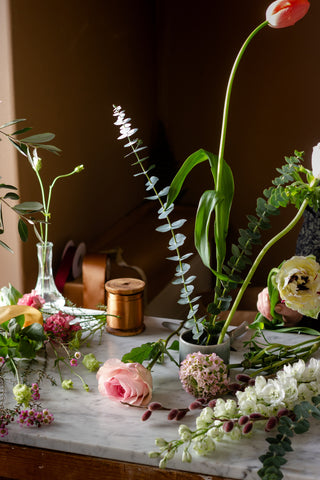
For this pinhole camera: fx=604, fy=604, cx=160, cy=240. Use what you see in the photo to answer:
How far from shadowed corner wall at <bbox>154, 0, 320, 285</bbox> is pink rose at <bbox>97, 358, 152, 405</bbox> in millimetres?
2851

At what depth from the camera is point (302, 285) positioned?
1.13 m

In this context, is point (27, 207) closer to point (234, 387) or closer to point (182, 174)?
point (182, 174)

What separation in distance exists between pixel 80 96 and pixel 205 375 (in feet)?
5.93

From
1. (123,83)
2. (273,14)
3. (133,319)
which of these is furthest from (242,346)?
(123,83)

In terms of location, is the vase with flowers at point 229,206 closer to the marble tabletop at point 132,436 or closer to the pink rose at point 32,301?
the marble tabletop at point 132,436

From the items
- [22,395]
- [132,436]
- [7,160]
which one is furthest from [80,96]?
[132,436]

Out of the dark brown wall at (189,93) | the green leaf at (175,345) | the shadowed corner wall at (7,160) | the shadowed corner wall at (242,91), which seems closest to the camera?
the green leaf at (175,345)

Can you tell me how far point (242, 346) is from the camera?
1.40 metres

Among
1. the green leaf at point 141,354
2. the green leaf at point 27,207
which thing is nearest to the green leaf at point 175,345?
the green leaf at point 141,354

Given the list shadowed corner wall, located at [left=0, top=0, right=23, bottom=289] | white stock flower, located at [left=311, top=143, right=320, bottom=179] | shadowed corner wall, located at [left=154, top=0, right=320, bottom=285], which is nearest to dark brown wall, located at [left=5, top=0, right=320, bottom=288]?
shadowed corner wall, located at [left=154, top=0, right=320, bottom=285]

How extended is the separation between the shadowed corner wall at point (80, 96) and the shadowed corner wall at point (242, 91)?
14.7 inches

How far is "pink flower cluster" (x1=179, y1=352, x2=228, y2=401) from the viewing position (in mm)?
Answer: 1117

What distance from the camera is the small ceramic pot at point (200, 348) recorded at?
3.89 feet

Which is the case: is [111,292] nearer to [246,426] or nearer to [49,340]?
[49,340]
